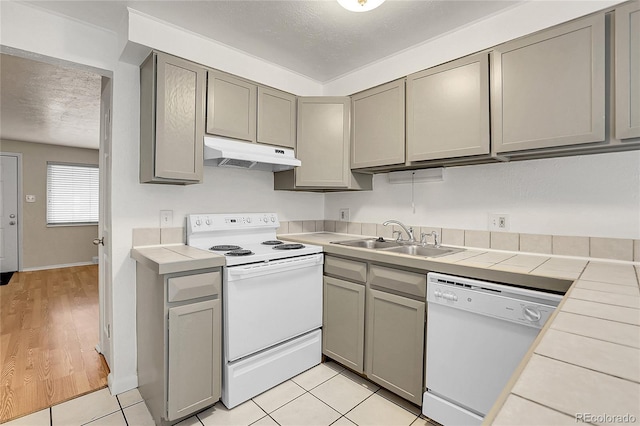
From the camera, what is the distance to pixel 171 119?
1.93 metres

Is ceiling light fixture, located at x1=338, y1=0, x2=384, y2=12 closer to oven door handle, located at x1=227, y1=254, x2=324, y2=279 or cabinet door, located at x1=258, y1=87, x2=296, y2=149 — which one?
cabinet door, located at x1=258, y1=87, x2=296, y2=149

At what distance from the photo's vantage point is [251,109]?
7.55 ft

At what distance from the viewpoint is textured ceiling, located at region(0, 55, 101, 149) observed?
8.88 ft

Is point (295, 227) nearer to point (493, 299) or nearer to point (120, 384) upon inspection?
point (120, 384)

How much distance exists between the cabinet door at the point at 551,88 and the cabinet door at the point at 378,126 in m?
0.62

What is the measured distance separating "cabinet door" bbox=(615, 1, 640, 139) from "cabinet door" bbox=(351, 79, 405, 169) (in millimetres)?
1107

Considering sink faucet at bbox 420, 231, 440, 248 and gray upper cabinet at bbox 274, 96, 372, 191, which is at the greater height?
gray upper cabinet at bbox 274, 96, 372, 191

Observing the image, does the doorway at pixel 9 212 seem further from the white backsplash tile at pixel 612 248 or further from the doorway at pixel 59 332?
the white backsplash tile at pixel 612 248

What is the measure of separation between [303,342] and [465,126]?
1819 mm

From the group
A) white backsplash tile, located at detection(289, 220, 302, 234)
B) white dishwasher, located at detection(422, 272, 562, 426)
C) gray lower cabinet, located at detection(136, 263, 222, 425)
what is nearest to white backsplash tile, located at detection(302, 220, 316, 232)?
white backsplash tile, located at detection(289, 220, 302, 234)

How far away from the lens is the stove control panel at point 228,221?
2.26 meters

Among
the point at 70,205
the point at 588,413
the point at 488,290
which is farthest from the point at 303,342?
the point at 70,205

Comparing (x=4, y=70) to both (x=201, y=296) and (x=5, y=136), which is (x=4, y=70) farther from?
(x=5, y=136)

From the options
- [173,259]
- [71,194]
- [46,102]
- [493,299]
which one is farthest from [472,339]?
[71,194]
